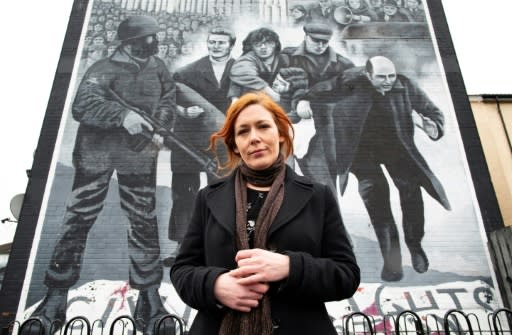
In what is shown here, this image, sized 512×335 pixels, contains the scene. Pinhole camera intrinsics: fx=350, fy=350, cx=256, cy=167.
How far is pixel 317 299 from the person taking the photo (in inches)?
47.4

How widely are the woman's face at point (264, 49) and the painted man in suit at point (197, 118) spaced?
24.7 inches

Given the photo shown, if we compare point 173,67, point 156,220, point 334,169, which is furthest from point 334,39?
point 156,220

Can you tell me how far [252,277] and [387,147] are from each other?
7788mm

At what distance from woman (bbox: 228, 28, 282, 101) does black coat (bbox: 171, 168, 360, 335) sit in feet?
23.9

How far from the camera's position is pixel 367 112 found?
8555mm

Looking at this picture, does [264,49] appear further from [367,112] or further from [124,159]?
[124,159]

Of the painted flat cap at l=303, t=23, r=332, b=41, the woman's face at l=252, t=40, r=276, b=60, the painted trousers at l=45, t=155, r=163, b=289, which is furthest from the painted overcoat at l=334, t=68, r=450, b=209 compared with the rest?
the painted trousers at l=45, t=155, r=163, b=289

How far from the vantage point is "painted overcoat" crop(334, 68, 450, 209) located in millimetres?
7946

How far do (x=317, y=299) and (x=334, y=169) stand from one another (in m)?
6.89

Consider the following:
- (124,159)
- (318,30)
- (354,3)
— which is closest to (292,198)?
(124,159)

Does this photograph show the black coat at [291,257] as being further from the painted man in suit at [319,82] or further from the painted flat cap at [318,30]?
the painted flat cap at [318,30]

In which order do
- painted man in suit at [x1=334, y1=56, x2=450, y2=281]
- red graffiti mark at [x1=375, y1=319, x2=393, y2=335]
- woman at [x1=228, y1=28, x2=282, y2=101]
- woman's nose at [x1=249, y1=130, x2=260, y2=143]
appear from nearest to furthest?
woman's nose at [x1=249, y1=130, x2=260, y2=143], red graffiti mark at [x1=375, y1=319, x2=393, y2=335], painted man in suit at [x1=334, y1=56, x2=450, y2=281], woman at [x1=228, y1=28, x2=282, y2=101]

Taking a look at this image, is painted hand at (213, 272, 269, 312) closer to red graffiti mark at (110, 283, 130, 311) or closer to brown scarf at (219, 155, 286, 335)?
brown scarf at (219, 155, 286, 335)

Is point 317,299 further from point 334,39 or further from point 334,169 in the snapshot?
point 334,39
